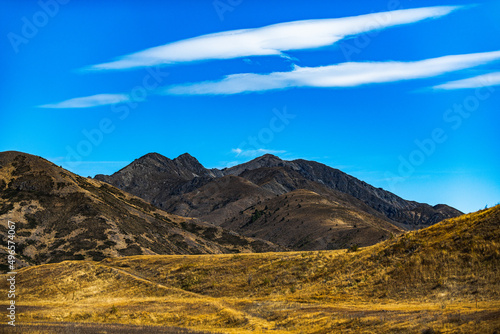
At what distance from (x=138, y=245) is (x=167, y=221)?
143ft

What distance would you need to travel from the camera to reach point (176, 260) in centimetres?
6450

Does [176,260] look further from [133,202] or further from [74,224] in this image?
[133,202]

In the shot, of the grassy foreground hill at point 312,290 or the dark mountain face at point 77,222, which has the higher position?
the dark mountain face at point 77,222

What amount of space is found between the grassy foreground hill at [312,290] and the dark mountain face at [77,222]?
193ft

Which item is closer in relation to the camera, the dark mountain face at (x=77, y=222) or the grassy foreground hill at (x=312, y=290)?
the grassy foreground hill at (x=312, y=290)

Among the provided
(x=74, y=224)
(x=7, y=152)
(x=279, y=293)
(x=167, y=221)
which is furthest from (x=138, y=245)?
(x=279, y=293)

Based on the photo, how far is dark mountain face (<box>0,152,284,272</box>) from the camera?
4685 inches

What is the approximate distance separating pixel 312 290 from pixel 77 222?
99295 mm

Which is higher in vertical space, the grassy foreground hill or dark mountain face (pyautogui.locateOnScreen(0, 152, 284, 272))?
dark mountain face (pyautogui.locateOnScreen(0, 152, 284, 272))

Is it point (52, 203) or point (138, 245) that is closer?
point (138, 245)

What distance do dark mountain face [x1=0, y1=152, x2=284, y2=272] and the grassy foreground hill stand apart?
193 feet

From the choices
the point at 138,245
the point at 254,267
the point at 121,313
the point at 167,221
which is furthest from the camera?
the point at 167,221

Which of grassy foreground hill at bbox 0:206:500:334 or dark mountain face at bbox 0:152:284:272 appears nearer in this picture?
grassy foreground hill at bbox 0:206:500:334

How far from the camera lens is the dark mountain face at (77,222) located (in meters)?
119
